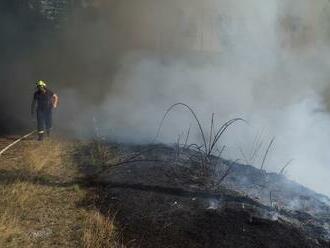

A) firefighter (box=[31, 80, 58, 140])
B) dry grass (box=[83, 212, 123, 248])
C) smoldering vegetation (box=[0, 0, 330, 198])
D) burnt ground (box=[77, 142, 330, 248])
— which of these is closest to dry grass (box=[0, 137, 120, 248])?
dry grass (box=[83, 212, 123, 248])

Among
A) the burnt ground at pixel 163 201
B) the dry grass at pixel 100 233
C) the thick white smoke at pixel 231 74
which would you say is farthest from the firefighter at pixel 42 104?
the dry grass at pixel 100 233

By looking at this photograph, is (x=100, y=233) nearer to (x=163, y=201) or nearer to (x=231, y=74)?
(x=163, y=201)

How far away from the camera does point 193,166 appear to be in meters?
9.66

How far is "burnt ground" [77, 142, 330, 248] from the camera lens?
662cm

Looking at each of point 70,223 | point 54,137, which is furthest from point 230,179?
point 54,137

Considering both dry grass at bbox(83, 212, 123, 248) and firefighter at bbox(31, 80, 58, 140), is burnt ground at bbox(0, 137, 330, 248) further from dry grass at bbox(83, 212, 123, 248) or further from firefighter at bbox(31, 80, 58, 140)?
firefighter at bbox(31, 80, 58, 140)

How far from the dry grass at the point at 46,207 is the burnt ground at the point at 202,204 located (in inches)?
12.3

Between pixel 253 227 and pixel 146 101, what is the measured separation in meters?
9.76

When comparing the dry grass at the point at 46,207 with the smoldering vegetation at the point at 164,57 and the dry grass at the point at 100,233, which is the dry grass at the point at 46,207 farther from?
the smoldering vegetation at the point at 164,57

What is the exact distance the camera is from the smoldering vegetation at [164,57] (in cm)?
1698

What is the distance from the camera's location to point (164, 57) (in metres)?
19.6

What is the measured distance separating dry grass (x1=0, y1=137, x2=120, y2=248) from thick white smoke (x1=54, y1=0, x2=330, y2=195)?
3784 millimetres

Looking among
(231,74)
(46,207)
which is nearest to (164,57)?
(231,74)

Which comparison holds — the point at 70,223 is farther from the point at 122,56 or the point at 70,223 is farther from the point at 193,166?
the point at 122,56
